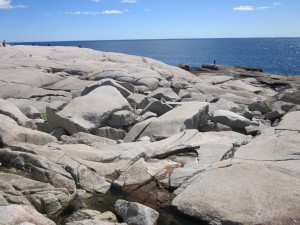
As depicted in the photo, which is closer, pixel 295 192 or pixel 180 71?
pixel 295 192

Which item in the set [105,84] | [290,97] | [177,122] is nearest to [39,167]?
[177,122]

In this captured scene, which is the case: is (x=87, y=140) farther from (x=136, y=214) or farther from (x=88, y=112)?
(x=136, y=214)

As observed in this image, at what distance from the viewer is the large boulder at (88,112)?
15383 mm

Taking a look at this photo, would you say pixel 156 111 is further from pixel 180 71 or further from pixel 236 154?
pixel 180 71

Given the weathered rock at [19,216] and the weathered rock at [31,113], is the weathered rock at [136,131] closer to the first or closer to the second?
the weathered rock at [31,113]

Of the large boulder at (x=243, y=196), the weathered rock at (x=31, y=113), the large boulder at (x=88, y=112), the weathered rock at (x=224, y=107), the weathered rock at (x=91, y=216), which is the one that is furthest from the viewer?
the weathered rock at (x=224, y=107)

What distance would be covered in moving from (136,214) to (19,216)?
251 cm

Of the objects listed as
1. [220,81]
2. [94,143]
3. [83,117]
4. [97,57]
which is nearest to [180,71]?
[220,81]

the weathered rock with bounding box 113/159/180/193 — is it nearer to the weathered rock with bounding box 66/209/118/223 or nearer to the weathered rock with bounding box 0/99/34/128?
the weathered rock with bounding box 66/209/118/223

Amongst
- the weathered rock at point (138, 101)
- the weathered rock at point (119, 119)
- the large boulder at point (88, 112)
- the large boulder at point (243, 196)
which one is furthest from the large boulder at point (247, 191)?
the weathered rock at point (138, 101)

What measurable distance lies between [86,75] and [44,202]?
63.8ft

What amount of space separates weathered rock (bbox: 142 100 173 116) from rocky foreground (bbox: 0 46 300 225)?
48mm

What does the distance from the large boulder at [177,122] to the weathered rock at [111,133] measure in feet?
3.68

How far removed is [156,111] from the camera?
706 inches
